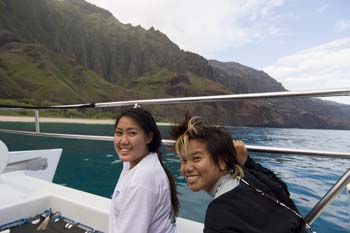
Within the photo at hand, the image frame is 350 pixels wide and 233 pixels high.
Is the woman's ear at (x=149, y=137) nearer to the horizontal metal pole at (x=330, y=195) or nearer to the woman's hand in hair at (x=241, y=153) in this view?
the woman's hand in hair at (x=241, y=153)

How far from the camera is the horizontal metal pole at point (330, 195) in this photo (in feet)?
2.92

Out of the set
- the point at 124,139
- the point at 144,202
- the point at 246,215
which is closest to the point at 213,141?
the point at 246,215

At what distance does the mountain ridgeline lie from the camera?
5938 cm

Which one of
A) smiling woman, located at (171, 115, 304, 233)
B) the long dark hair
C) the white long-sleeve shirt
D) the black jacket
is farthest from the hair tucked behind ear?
the long dark hair

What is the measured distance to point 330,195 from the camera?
91cm

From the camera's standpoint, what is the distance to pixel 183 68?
10425cm

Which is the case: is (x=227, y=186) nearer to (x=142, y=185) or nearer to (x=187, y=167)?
(x=187, y=167)

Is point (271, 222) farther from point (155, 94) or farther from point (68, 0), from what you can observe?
point (68, 0)

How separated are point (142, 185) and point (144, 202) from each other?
6 centimetres

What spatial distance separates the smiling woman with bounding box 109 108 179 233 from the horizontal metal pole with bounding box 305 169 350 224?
0.54 m

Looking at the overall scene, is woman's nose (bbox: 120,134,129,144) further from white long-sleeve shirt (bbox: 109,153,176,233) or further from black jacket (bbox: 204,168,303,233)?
black jacket (bbox: 204,168,303,233)

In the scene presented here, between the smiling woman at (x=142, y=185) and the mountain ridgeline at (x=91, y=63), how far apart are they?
4788 cm

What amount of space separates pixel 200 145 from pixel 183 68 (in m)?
Answer: 105

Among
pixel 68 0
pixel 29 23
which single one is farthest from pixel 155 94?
pixel 68 0
